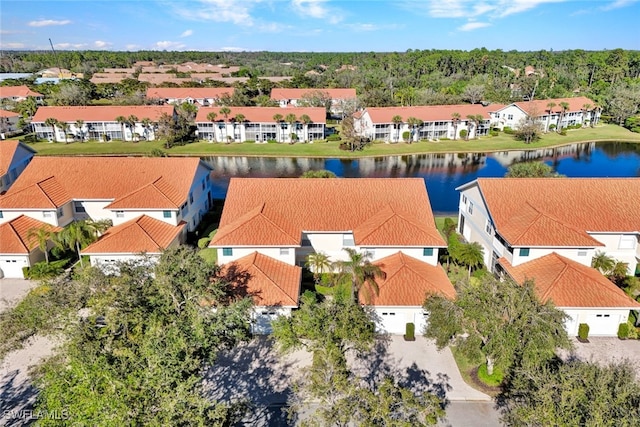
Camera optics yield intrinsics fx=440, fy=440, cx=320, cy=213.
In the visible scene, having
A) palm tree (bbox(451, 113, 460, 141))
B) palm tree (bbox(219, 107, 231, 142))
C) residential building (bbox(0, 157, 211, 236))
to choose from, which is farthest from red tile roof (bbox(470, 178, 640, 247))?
palm tree (bbox(219, 107, 231, 142))

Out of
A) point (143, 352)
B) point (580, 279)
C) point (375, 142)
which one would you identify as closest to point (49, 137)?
point (375, 142)

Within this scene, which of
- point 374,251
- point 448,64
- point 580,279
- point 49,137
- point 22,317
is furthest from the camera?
point 448,64

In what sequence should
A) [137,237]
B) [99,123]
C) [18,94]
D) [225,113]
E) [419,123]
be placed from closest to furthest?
[137,237]
[419,123]
[225,113]
[99,123]
[18,94]

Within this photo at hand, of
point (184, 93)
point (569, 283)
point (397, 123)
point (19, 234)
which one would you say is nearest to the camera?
point (569, 283)

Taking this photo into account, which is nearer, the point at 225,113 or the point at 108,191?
the point at 108,191

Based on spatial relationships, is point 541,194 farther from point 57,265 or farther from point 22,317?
point 57,265

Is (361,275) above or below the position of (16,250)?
above

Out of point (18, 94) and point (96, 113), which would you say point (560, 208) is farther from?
point (18, 94)

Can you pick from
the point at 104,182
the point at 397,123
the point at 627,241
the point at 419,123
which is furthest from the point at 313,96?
the point at 627,241
